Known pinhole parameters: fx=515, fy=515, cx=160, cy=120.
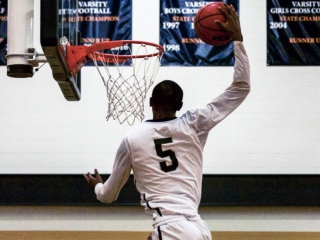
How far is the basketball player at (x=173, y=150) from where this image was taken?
327 centimetres

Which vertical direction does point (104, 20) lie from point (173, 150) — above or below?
Answer: above

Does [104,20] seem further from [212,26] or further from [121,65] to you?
[212,26]

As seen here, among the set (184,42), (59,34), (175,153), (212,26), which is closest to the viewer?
(175,153)

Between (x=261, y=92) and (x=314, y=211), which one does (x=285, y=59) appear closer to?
(x=261, y=92)

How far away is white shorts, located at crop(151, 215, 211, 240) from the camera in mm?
3156

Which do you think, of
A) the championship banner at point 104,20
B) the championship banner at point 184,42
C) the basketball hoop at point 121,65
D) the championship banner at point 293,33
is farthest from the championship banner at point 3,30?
the championship banner at point 293,33

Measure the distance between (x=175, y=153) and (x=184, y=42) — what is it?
452 cm

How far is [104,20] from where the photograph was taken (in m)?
7.69

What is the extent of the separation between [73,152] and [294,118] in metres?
3.28

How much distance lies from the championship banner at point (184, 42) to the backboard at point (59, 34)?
230 centimetres

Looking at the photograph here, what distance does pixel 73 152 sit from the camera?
750cm

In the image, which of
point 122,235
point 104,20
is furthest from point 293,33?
point 122,235

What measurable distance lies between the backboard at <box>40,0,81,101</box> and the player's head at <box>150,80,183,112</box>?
2.98ft

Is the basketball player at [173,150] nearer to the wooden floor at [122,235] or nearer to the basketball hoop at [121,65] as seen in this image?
the basketball hoop at [121,65]
